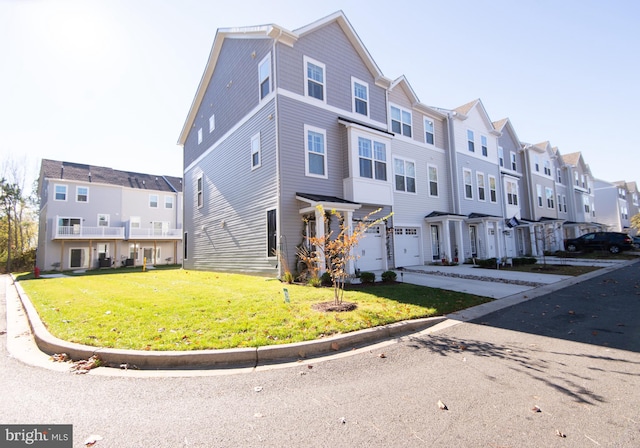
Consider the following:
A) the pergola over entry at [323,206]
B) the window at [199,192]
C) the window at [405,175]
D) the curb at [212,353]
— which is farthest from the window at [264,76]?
the curb at [212,353]

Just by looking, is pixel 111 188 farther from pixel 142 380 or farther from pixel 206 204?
pixel 142 380

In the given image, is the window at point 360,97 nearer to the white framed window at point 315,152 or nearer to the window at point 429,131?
the white framed window at point 315,152

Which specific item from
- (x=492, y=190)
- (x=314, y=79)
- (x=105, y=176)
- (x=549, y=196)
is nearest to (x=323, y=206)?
(x=314, y=79)

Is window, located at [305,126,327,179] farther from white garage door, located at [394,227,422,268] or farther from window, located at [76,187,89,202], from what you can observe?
window, located at [76,187,89,202]

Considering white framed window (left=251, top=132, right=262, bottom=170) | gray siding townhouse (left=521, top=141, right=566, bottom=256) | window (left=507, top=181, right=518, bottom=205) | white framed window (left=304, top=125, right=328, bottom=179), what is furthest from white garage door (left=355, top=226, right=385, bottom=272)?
gray siding townhouse (left=521, top=141, right=566, bottom=256)

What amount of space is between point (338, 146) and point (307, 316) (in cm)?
963

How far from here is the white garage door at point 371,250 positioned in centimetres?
1420

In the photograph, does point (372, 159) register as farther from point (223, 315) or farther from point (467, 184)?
point (223, 315)

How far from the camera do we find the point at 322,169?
13.5m

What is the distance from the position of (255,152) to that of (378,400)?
12.3m

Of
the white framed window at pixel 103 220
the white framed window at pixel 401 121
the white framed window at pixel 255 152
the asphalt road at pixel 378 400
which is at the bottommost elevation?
the asphalt road at pixel 378 400

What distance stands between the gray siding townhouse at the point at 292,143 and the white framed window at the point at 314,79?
47mm

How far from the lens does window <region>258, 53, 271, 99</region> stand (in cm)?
1302

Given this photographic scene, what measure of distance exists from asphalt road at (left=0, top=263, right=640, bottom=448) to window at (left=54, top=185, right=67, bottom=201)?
99.6 feet
